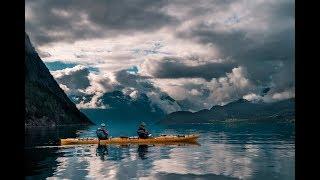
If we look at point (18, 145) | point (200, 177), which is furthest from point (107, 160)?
point (18, 145)

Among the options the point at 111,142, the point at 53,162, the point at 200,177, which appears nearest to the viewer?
the point at 200,177

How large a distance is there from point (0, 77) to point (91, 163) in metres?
55.6

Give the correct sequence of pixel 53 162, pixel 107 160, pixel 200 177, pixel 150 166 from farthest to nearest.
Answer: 1. pixel 107 160
2. pixel 53 162
3. pixel 150 166
4. pixel 200 177

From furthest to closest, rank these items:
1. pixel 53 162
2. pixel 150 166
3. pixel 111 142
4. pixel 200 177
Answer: pixel 111 142
pixel 53 162
pixel 150 166
pixel 200 177

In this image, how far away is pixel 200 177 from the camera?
44344 millimetres

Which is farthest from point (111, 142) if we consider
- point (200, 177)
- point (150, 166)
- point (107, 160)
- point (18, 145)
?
point (18, 145)
